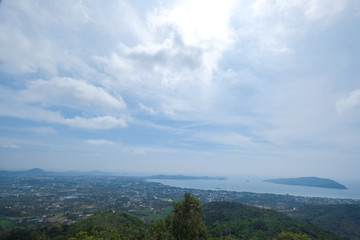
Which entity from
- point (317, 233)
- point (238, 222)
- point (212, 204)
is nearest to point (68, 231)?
point (238, 222)

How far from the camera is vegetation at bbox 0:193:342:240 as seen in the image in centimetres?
1756

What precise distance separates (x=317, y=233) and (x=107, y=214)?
5622cm

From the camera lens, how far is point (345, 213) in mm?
76938

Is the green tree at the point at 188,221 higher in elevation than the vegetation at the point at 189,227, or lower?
higher

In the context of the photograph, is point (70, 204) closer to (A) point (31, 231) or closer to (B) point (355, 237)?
(A) point (31, 231)

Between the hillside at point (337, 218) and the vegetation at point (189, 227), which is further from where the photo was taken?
the hillside at point (337, 218)

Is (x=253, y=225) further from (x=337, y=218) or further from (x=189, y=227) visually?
(x=337, y=218)

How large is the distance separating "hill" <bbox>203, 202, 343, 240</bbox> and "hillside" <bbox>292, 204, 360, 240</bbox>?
22.2m

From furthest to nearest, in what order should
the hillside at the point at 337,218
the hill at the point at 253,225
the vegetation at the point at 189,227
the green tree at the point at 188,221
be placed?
the hillside at the point at 337,218 < the hill at the point at 253,225 < the vegetation at the point at 189,227 < the green tree at the point at 188,221

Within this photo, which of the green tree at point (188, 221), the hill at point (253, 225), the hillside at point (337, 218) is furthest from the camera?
the hillside at point (337, 218)

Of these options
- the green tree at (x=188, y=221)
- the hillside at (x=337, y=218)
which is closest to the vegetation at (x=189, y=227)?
the green tree at (x=188, y=221)

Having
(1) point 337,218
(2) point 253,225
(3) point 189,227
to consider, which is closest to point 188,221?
(3) point 189,227

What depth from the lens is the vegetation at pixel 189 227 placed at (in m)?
17.6

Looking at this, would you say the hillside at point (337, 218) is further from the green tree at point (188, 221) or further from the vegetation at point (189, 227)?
the green tree at point (188, 221)
